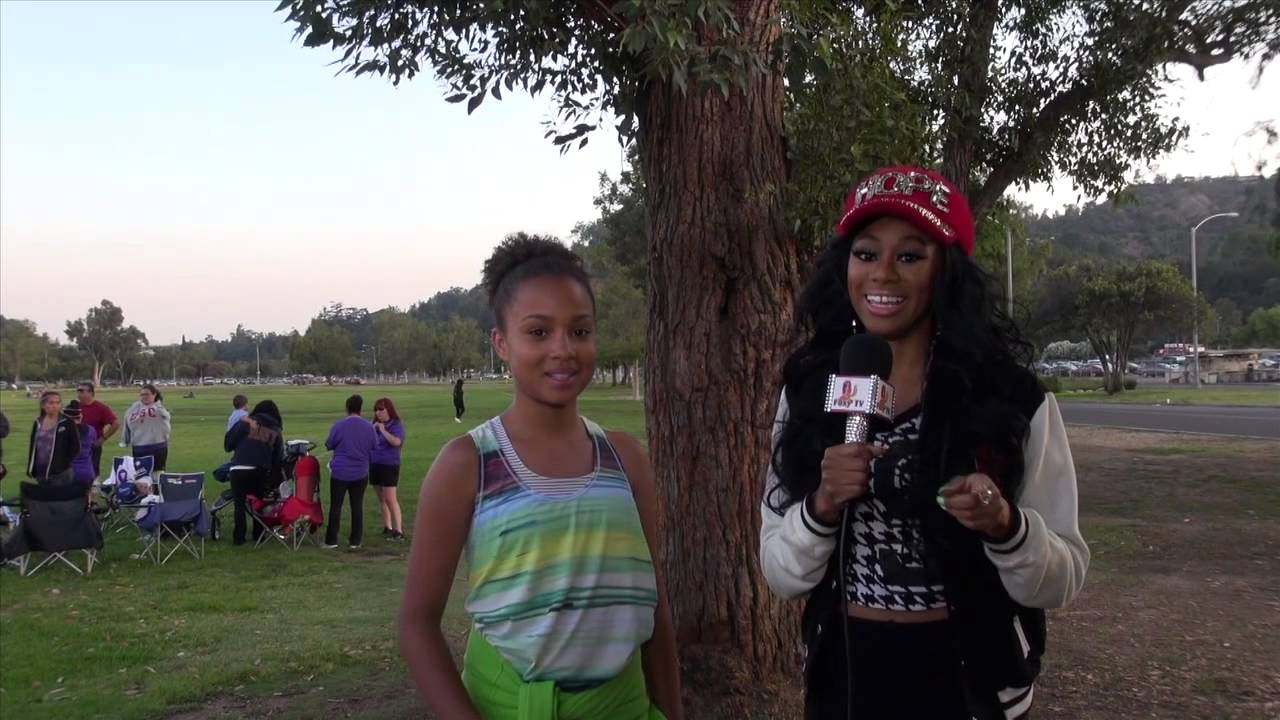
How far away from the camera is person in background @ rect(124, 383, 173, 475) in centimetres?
1519

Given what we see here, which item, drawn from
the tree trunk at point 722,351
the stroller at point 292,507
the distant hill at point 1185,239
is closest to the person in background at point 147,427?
the stroller at point 292,507

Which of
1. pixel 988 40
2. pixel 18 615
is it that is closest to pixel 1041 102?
pixel 988 40

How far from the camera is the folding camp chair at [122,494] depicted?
12.8m

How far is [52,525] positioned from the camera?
35.8ft

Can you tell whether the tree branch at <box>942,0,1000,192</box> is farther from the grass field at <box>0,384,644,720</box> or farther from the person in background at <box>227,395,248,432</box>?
the person in background at <box>227,395,248,432</box>

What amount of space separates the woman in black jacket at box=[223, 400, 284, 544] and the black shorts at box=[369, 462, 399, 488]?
1.09m

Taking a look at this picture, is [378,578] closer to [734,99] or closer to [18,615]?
[18,615]

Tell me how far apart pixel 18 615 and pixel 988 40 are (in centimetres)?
920

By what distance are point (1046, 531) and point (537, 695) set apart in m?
1.07

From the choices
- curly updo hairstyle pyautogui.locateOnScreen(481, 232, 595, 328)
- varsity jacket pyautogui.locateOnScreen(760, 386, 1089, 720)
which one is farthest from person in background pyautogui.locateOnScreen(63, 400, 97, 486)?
varsity jacket pyautogui.locateOnScreen(760, 386, 1089, 720)

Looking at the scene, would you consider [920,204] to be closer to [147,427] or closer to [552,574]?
[552,574]

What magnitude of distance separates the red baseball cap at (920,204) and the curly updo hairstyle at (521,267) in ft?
2.18

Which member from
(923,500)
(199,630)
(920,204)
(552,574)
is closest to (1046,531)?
(923,500)

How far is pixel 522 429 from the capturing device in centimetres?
239
